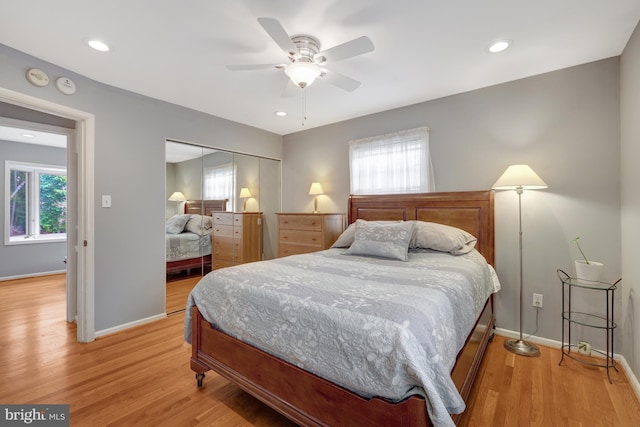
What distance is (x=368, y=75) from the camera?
262cm

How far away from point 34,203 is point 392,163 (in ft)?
21.5

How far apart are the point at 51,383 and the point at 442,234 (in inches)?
126

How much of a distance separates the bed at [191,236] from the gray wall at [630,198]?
4.02m

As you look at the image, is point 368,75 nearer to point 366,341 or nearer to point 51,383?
point 366,341

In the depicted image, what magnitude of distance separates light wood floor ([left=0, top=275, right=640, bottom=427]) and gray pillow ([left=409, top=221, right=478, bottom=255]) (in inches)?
36.9

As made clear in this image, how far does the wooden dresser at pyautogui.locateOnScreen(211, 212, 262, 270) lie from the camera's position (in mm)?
3922

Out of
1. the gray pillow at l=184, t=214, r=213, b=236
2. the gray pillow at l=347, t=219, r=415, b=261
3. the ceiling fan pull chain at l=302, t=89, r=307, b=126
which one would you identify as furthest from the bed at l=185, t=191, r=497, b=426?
the gray pillow at l=184, t=214, r=213, b=236

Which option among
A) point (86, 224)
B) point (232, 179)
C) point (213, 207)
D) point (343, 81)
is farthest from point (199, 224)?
point (343, 81)

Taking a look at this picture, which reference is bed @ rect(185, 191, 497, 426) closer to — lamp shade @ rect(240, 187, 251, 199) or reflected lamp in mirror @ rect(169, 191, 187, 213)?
reflected lamp in mirror @ rect(169, 191, 187, 213)

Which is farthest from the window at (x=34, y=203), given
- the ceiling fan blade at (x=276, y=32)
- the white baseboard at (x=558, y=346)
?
the white baseboard at (x=558, y=346)

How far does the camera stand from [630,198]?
2.06 metres

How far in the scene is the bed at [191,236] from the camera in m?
3.43

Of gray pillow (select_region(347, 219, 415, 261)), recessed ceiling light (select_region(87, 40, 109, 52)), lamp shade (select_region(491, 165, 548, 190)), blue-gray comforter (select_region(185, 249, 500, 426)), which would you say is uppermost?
recessed ceiling light (select_region(87, 40, 109, 52))

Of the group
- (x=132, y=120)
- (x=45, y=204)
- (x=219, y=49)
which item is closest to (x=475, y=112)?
(x=219, y=49)
